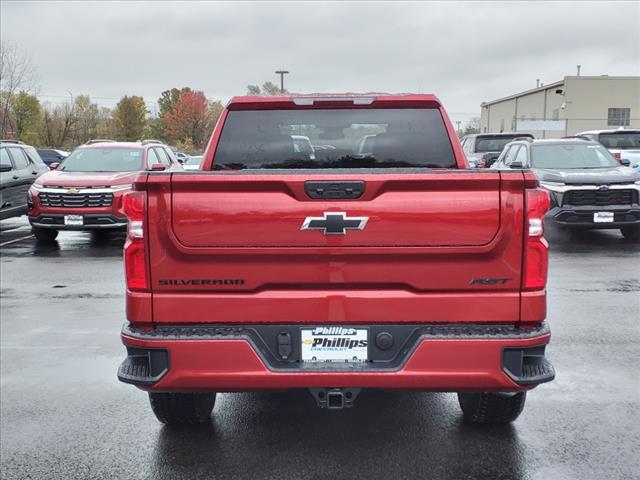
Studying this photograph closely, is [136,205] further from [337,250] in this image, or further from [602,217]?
[602,217]

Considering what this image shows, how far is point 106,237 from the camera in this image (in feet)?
45.6

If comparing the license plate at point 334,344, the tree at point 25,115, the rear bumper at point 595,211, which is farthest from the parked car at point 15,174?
the tree at point 25,115

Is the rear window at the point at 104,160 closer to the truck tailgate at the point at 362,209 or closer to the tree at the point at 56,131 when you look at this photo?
the truck tailgate at the point at 362,209

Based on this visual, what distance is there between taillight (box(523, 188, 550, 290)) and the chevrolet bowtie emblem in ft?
2.53

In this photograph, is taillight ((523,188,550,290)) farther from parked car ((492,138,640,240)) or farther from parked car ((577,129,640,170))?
parked car ((577,129,640,170))

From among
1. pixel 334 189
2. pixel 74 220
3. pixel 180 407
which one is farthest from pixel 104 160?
pixel 334 189

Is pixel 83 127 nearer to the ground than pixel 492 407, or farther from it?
farther from it

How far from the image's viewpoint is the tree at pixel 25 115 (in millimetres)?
44562

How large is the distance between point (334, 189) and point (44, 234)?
11033mm

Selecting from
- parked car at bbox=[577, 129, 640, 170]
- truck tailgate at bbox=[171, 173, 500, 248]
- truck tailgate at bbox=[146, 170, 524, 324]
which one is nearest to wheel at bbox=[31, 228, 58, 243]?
truck tailgate at bbox=[146, 170, 524, 324]

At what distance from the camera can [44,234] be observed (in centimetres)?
1298

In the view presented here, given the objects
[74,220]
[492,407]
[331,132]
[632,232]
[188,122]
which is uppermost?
[188,122]

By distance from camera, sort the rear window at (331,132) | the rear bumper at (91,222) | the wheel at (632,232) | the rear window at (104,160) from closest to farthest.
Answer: the rear window at (331,132)
the rear bumper at (91,222)
the wheel at (632,232)
the rear window at (104,160)

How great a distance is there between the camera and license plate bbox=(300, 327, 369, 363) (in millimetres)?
3338
